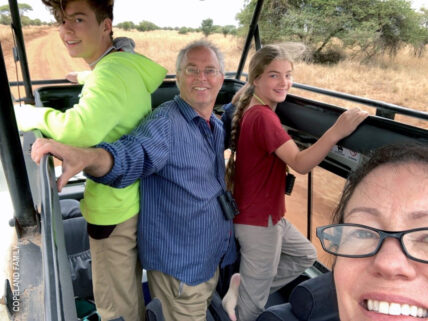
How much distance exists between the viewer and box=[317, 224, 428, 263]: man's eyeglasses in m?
0.68

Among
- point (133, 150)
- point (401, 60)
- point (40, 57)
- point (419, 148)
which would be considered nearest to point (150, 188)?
point (133, 150)

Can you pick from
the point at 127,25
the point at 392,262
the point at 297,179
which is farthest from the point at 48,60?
the point at 392,262

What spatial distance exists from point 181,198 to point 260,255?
0.64 m

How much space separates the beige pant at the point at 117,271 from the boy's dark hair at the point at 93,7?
80 centimetres

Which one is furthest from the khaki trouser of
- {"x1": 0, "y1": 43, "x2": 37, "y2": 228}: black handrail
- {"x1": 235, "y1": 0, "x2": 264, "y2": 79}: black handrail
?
{"x1": 235, "y1": 0, "x2": 264, "y2": 79}: black handrail

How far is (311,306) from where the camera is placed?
1173mm

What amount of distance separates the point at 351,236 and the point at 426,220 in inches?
6.0

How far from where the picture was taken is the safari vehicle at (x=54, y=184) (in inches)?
18.6

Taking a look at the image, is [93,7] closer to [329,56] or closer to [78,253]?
[78,253]

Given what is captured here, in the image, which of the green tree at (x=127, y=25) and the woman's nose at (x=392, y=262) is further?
the green tree at (x=127, y=25)

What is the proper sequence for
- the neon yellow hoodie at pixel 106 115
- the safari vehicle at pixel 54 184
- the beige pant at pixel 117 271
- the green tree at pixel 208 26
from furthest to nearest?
the green tree at pixel 208 26
the beige pant at pixel 117 271
the neon yellow hoodie at pixel 106 115
the safari vehicle at pixel 54 184

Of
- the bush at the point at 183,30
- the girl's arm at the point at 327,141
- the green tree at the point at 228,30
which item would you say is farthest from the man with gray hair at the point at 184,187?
the bush at the point at 183,30

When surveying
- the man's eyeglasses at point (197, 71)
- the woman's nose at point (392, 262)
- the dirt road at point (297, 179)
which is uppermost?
the man's eyeglasses at point (197, 71)

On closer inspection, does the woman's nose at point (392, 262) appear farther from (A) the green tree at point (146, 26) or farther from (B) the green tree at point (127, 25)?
(A) the green tree at point (146, 26)
